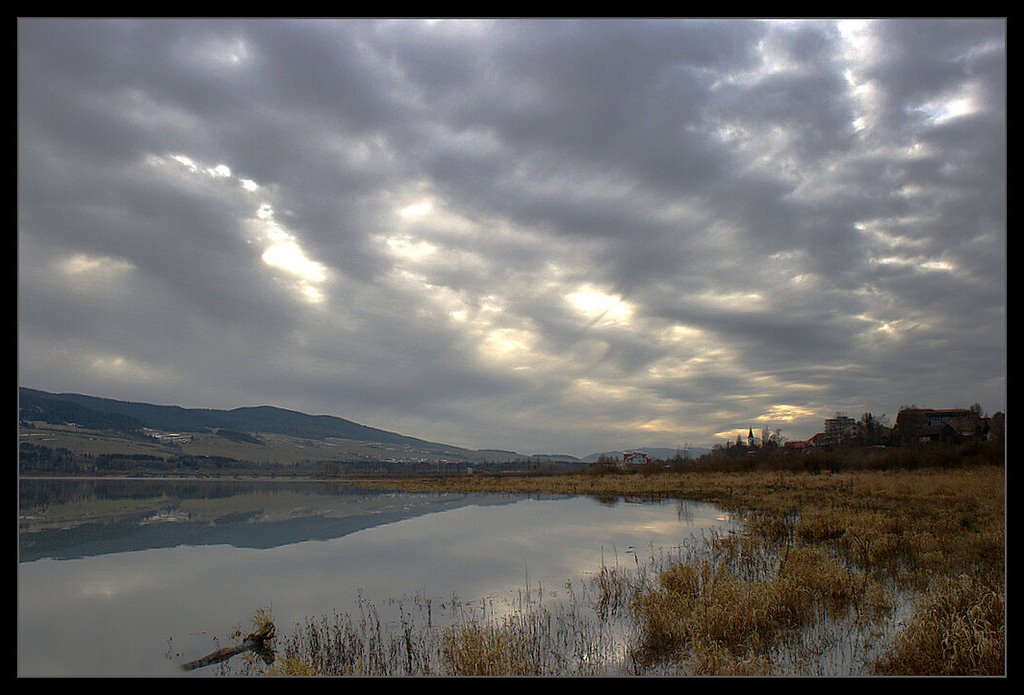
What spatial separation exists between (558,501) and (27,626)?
34.2 m

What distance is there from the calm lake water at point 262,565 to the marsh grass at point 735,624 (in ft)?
5.73

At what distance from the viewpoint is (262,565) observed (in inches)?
742

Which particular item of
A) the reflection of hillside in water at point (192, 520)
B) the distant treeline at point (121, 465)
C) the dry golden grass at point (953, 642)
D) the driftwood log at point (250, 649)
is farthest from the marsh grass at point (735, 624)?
the distant treeline at point (121, 465)

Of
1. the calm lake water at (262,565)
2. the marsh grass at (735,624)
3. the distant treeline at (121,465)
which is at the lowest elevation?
the distant treeline at (121,465)

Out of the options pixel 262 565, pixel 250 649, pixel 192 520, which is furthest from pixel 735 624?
pixel 192 520

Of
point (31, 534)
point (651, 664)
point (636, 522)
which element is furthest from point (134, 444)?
point (651, 664)

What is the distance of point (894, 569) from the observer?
13.8 m

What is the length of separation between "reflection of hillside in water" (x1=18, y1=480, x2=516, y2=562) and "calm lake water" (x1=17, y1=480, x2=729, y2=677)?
164 mm

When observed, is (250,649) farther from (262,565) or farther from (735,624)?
(262,565)

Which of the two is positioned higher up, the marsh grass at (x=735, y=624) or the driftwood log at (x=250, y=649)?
the marsh grass at (x=735, y=624)

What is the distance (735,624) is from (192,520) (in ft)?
111

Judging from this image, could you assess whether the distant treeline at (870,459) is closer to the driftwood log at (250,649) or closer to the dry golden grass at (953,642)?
the dry golden grass at (953,642)

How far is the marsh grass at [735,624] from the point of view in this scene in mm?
7945
